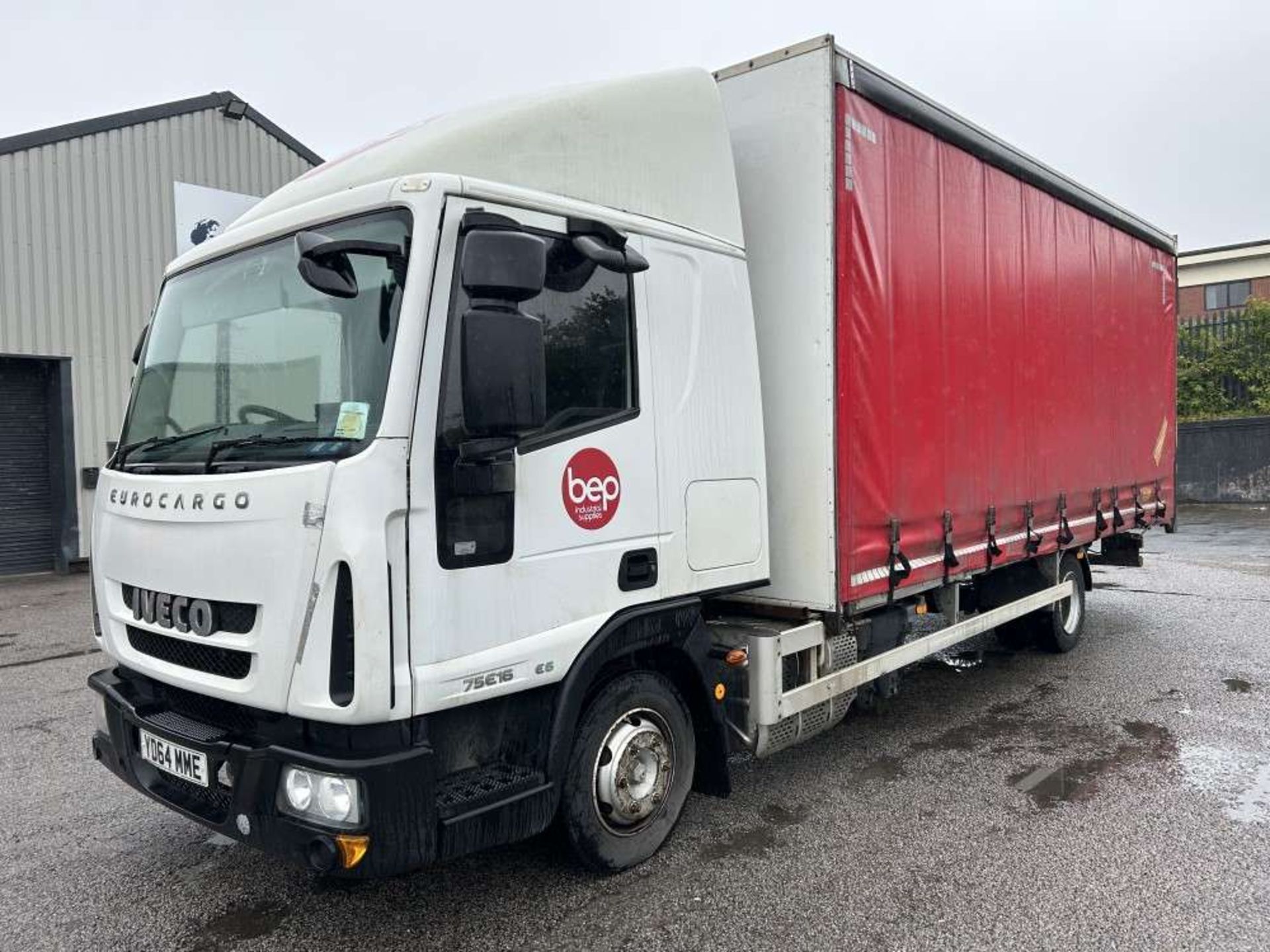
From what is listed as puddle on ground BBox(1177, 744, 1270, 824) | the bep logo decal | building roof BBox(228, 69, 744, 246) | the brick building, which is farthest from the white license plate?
the brick building

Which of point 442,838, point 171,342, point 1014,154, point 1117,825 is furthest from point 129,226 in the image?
point 1117,825

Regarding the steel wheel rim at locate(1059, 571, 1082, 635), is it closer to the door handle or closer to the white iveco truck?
the white iveco truck

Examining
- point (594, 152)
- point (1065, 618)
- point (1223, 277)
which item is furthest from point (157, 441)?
point (1223, 277)

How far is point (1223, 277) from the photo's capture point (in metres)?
32.1

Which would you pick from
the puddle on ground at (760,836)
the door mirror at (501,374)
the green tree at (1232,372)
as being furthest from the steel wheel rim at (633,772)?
the green tree at (1232,372)

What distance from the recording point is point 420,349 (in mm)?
2824

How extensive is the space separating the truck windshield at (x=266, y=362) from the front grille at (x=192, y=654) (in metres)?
0.60

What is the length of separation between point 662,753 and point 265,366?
6.85ft

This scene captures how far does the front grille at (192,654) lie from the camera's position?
2.92 meters

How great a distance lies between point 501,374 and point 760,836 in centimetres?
247

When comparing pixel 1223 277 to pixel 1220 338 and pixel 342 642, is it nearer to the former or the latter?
pixel 1220 338

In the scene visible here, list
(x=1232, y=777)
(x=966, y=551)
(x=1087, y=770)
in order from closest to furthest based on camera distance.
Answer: (x=1232, y=777), (x=1087, y=770), (x=966, y=551)

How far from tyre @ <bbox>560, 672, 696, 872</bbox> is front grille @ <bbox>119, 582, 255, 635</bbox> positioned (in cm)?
120

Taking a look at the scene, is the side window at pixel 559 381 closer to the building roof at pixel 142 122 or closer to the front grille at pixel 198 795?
the front grille at pixel 198 795
